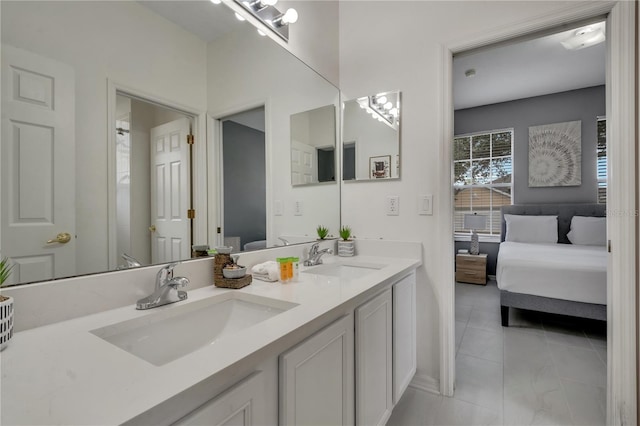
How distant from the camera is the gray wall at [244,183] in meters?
1.37

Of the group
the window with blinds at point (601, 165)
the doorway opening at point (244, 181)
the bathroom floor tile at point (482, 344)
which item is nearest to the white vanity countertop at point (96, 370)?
the doorway opening at point (244, 181)

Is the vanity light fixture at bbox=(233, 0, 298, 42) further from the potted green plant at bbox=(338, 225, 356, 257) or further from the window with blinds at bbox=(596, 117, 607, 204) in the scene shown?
the window with blinds at bbox=(596, 117, 607, 204)

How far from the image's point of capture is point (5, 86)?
710mm

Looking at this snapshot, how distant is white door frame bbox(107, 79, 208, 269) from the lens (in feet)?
3.06

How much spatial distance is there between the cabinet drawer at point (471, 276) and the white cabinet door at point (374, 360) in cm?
371

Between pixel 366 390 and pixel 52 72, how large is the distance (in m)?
1.50

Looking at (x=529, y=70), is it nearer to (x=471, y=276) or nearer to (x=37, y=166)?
(x=471, y=276)

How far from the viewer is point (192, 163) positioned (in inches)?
47.2

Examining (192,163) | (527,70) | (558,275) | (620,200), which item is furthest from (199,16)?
(527,70)

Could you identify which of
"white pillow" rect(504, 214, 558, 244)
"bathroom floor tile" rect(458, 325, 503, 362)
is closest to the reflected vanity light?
"bathroom floor tile" rect(458, 325, 503, 362)

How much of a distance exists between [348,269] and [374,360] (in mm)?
619

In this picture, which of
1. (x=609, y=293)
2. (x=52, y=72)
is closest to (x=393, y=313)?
(x=609, y=293)

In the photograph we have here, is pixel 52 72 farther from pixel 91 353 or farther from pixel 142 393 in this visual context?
pixel 142 393

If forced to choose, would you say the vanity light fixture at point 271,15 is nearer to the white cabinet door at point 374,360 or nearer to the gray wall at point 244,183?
the gray wall at point 244,183
